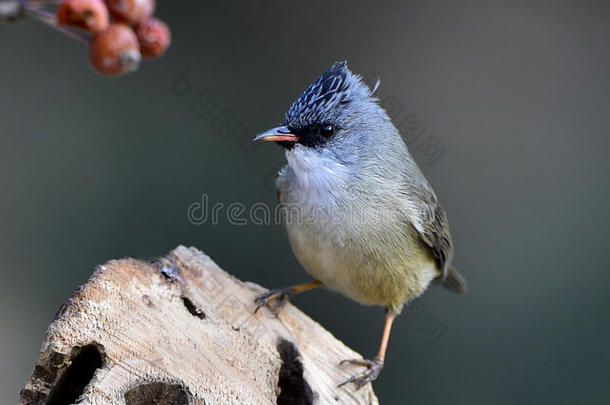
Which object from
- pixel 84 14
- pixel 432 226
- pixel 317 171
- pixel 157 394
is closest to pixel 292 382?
pixel 157 394

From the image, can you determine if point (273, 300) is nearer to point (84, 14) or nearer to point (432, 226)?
point (432, 226)

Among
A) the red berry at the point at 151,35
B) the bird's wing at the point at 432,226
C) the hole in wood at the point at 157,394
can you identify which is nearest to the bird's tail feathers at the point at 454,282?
the bird's wing at the point at 432,226

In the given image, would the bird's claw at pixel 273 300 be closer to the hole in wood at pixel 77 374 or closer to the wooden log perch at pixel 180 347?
the wooden log perch at pixel 180 347

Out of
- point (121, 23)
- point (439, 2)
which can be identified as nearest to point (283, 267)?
point (439, 2)

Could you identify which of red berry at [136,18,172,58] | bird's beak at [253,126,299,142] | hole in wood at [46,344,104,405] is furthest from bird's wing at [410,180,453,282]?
red berry at [136,18,172,58]

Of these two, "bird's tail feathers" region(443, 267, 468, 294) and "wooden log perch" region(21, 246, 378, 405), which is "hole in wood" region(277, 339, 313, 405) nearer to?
"wooden log perch" region(21, 246, 378, 405)

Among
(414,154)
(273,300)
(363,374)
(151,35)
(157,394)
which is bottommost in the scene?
(363,374)
